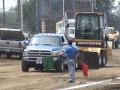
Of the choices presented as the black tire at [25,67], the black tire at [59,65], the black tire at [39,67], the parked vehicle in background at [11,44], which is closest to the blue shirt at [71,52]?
the black tire at [59,65]

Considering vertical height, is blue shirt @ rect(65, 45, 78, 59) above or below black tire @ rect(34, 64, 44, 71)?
above

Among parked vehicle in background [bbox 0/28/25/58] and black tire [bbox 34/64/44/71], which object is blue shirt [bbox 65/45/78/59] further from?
parked vehicle in background [bbox 0/28/25/58]

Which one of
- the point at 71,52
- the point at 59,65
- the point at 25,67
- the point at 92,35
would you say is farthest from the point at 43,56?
the point at 92,35

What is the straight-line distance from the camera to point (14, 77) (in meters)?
23.5

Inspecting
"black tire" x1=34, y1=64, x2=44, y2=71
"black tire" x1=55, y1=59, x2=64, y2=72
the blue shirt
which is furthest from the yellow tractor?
the blue shirt

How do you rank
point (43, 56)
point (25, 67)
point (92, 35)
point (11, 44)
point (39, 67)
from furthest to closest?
point (11, 44)
point (92, 35)
point (39, 67)
point (25, 67)
point (43, 56)

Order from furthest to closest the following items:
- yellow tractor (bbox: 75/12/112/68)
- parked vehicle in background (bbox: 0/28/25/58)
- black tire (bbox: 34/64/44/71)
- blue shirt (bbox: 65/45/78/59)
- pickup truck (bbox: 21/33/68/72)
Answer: parked vehicle in background (bbox: 0/28/25/58), yellow tractor (bbox: 75/12/112/68), black tire (bbox: 34/64/44/71), pickup truck (bbox: 21/33/68/72), blue shirt (bbox: 65/45/78/59)

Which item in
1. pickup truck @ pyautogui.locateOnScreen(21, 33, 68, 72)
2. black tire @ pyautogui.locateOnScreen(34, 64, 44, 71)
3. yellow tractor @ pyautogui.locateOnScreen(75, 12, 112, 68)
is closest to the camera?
pickup truck @ pyautogui.locateOnScreen(21, 33, 68, 72)

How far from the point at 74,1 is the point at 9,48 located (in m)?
69.2

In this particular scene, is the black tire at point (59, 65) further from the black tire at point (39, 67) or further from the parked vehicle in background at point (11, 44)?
the parked vehicle in background at point (11, 44)

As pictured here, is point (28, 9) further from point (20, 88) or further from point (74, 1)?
point (20, 88)

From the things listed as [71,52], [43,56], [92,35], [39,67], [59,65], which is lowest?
[39,67]

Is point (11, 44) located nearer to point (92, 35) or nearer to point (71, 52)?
point (92, 35)

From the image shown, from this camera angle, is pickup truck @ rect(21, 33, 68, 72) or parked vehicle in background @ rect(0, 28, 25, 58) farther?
parked vehicle in background @ rect(0, 28, 25, 58)
